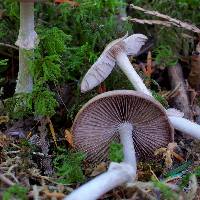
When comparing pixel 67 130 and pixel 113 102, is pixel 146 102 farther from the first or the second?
pixel 67 130

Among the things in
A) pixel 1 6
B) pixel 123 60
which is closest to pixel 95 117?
pixel 123 60

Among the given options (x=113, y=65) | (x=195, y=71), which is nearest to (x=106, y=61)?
(x=113, y=65)

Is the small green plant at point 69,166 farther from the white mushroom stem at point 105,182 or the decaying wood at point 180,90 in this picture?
the decaying wood at point 180,90

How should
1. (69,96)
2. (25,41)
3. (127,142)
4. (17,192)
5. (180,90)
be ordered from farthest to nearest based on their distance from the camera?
(180,90)
(69,96)
(25,41)
(127,142)
(17,192)

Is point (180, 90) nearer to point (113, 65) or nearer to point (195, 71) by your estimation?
point (195, 71)

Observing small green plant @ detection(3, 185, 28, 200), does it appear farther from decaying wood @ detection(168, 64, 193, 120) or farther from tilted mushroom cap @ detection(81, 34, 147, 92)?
decaying wood @ detection(168, 64, 193, 120)

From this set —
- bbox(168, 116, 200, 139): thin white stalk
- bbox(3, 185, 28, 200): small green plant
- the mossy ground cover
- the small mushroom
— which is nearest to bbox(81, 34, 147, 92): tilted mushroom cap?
the small mushroom

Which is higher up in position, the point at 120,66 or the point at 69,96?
the point at 120,66
